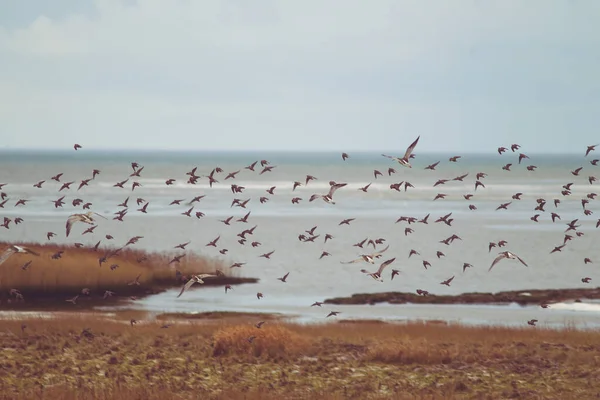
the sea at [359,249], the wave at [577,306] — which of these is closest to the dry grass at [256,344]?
the sea at [359,249]

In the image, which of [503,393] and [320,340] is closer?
[503,393]

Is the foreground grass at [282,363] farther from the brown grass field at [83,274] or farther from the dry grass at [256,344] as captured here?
the brown grass field at [83,274]

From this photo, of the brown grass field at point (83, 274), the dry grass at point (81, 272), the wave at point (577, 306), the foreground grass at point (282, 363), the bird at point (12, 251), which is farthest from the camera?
the dry grass at point (81, 272)

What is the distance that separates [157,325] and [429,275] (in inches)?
1068

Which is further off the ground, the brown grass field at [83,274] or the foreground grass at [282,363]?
the foreground grass at [282,363]

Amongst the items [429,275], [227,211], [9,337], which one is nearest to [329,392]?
[9,337]

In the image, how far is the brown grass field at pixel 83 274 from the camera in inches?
1622

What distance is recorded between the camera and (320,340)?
2714 centimetres

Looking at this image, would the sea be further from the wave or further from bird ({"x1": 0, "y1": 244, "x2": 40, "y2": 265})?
bird ({"x1": 0, "y1": 244, "x2": 40, "y2": 265})

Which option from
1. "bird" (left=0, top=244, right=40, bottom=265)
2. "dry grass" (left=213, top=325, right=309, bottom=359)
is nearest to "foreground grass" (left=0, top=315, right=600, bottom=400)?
"dry grass" (left=213, top=325, right=309, bottom=359)

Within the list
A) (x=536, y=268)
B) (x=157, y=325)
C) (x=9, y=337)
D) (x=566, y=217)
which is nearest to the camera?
(x=9, y=337)

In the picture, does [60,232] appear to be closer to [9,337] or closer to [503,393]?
[9,337]

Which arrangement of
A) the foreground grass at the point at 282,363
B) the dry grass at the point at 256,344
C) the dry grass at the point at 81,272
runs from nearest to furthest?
the foreground grass at the point at 282,363 < the dry grass at the point at 256,344 < the dry grass at the point at 81,272

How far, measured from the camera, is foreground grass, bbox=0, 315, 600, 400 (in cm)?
1978
